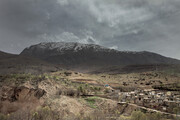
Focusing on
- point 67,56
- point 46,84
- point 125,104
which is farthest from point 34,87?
point 67,56

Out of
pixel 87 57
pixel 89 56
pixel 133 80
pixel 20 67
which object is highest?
pixel 89 56

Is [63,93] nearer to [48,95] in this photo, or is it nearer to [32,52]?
[48,95]

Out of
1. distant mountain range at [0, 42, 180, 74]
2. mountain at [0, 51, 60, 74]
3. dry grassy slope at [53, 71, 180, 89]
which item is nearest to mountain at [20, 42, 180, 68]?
distant mountain range at [0, 42, 180, 74]

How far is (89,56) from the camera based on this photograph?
429ft

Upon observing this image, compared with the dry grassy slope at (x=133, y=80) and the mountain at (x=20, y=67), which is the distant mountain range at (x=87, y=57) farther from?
the dry grassy slope at (x=133, y=80)

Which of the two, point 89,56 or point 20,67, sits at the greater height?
point 89,56

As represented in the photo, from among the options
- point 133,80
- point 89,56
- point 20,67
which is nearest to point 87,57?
point 89,56

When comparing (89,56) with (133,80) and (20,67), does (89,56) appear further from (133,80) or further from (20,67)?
(133,80)

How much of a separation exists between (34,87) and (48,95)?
5.20ft

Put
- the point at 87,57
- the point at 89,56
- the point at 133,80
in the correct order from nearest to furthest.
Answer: the point at 133,80
the point at 87,57
the point at 89,56

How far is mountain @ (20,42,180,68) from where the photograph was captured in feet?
387

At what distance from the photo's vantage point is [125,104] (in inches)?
485

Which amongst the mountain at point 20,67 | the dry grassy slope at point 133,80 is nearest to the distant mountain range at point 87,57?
the mountain at point 20,67

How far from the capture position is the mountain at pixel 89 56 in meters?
118
